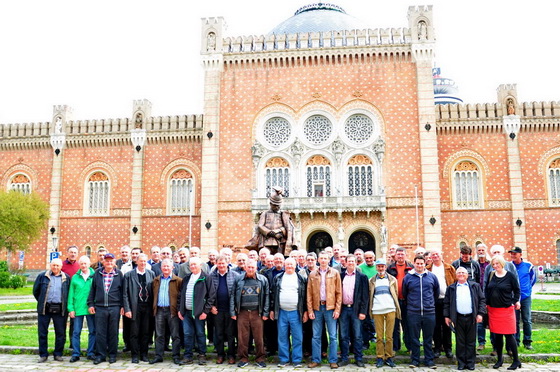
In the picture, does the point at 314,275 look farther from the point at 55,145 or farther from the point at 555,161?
the point at 55,145

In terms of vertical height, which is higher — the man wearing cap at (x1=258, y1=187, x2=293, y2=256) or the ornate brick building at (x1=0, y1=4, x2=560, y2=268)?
the ornate brick building at (x1=0, y1=4, x2=560, y2=268)

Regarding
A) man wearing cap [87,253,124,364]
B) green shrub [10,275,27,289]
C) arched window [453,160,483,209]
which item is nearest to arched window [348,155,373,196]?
arched window [453,160,483,209]

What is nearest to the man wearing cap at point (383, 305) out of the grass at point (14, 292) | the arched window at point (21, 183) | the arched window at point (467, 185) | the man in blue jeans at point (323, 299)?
the man in blue jeans at point (323, 299)

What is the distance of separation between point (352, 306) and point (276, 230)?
9.94ft

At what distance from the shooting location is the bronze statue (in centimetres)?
1183

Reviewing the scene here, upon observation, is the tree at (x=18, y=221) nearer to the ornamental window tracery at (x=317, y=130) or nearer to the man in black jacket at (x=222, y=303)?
the ornamental window tracery at (x=317, y=130)

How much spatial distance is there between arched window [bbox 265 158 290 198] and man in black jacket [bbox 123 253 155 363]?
21985mm

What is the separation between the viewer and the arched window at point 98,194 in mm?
35062

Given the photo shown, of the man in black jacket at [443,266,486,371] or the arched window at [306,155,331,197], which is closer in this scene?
the man in black jacket at [443,266,486,371]

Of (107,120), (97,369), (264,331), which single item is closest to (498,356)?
(264,331)

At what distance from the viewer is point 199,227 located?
3331cm

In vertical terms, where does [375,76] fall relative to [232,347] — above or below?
above

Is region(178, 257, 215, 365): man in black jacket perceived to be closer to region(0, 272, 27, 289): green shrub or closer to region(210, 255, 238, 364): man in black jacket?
region(210, 255, 238, 364): man in black jacket

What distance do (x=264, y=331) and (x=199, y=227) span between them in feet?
78.0
